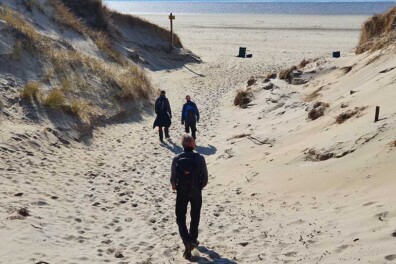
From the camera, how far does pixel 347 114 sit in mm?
10406

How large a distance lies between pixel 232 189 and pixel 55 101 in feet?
20.5

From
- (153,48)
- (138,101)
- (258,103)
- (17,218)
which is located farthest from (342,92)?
(153,48)

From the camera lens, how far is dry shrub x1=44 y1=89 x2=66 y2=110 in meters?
12.9

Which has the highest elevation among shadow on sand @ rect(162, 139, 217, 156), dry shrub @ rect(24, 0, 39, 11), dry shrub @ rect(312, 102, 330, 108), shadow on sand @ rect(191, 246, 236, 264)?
dry shrub @ rect(24, 0, 39, 11)

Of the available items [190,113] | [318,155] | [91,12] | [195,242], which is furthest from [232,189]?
[91,12]

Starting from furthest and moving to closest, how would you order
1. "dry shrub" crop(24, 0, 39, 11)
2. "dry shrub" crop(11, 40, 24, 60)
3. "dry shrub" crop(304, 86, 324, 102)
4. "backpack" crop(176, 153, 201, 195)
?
"dry shrub" crop(24, 0, 39, 11)
"dry shrub" crop(11, 40, 24, 60)
"dry shrub" crop(304, 86, 324, 102)
"backpack" crop(176, 153, 201, 195)

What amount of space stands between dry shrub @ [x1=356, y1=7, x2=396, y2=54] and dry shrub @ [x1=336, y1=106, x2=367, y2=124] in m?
5.61

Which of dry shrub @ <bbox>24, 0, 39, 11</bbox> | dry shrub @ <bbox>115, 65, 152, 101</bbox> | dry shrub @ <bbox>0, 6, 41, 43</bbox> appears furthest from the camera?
dry shrub @ <bbox>24, 0, 39, 11</bbox>

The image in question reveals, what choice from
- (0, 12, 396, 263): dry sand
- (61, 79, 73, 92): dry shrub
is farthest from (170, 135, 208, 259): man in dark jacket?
(61, 79, 73, 92): dry shrub

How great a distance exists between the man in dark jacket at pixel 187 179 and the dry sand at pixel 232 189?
1.34 feet

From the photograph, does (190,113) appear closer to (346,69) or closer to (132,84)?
(132,84)

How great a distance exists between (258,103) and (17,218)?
34.8ft

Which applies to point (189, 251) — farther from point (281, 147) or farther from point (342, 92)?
point (342, 92)

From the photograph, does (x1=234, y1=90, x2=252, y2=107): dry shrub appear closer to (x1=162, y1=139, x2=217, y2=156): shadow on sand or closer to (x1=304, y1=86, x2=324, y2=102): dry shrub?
(x1=304, y1=86, x2=324, y2=102): dry shrub
